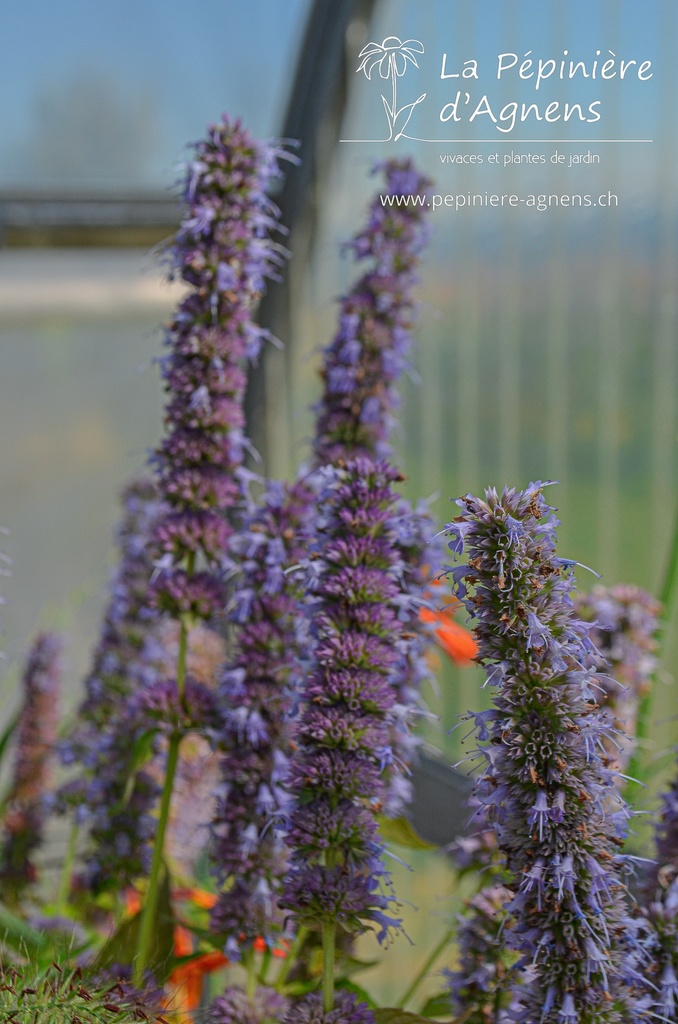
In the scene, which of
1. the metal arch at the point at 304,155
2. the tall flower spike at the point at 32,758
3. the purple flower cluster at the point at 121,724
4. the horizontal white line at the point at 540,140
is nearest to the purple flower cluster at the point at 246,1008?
the purple flower cluster at the point at 121,724

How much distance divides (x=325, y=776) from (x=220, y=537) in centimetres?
25

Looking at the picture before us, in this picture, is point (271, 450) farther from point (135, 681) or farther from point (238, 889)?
point (238, 889)

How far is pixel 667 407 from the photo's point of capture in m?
1.39

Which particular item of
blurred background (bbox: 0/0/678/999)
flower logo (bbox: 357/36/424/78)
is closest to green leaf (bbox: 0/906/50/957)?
blurred background (bbox: 0/0/678/999)

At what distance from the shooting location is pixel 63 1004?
0.42 m

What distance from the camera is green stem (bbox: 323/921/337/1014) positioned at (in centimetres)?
46

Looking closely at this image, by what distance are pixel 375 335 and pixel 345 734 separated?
38 centimetres

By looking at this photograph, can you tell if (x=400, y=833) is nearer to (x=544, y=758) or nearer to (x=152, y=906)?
(x=152, y=906)

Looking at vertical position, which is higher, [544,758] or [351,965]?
[544,758]

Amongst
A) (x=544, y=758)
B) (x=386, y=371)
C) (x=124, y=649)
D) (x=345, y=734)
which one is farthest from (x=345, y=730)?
(x=124, y=649)

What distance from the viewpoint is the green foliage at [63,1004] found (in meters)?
0.40

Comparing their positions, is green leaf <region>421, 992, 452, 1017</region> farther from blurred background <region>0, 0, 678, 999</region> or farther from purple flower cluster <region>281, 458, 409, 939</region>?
blurred background <region>0, 0, 678, 999</region>

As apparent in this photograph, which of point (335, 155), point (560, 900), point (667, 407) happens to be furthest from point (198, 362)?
point (335, 155)

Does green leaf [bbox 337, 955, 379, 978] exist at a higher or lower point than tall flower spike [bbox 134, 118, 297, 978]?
lower
